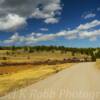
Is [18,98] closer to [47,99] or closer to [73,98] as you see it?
[47,99]

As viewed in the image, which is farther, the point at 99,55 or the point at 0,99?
the point at 99,55

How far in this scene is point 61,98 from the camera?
1338 centimetres

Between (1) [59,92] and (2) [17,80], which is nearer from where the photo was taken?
(1) [59,92]

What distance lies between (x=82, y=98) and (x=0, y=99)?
4249 mm

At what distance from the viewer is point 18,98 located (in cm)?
1344

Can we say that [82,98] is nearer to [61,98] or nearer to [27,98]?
[61,98]

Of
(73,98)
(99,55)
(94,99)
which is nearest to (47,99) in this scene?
(73,98)

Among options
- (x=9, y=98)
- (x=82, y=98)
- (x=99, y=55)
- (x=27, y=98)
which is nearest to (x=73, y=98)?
(x=82, y=98)

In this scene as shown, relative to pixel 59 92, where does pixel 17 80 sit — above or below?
below

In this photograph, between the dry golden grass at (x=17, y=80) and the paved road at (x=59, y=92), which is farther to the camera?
the dry golden grass at (x=17, y=80)

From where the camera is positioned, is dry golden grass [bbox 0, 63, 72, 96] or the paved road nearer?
the paved road

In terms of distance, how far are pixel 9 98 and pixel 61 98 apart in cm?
270

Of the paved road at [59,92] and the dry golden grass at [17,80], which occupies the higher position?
the paved road at [59,92]

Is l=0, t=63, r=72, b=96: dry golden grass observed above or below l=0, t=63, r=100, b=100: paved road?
below
